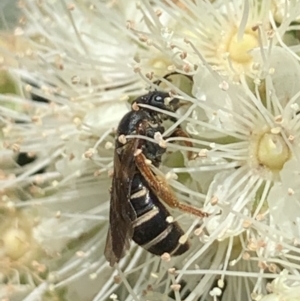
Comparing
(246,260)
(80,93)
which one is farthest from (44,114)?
(246,260)

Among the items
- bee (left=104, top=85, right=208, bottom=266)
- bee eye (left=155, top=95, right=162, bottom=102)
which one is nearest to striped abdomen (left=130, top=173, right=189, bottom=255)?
bee (left=104, top=85, right=208, bottom=266)

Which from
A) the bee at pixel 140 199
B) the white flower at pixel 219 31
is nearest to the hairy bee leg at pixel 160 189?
the bee at pixel 140 199

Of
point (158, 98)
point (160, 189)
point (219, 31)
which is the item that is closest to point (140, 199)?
point (160, 189)

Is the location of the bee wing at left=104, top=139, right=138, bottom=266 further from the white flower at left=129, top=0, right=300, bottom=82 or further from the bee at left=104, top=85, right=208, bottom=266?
the white flower at left=129, top=0, right=300, bottom=82

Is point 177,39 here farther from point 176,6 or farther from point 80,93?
point 80,93

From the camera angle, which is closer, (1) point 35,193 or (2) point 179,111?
(2) point 179,111

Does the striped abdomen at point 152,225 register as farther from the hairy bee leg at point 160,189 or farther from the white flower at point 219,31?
the white flower at point 219,31
